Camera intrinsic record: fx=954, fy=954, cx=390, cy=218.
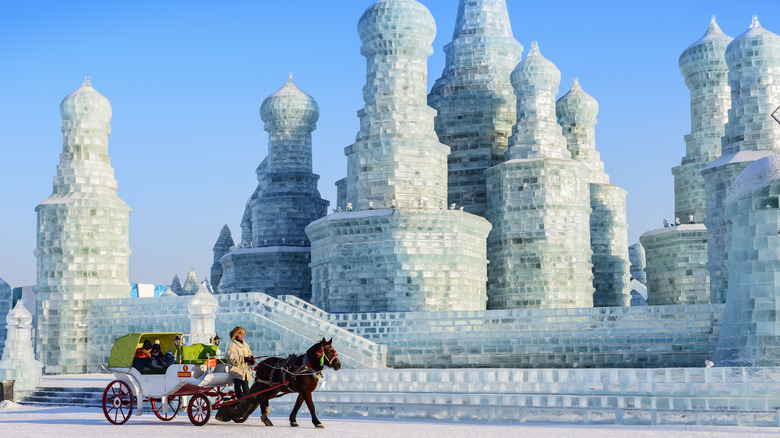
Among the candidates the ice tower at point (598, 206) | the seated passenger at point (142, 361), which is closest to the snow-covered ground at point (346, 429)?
the seated passenger at point (142, 361)

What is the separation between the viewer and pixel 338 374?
1792 cm

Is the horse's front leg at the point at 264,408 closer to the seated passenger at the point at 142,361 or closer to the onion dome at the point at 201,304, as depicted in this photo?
the seated passenger at the point at 142,361

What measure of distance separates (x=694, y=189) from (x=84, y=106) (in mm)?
25526

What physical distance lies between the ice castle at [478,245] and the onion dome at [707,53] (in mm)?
84

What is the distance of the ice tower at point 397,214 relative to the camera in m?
32.4

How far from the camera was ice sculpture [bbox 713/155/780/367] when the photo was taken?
18.8 meters

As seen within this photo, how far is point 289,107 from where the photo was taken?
42.2m

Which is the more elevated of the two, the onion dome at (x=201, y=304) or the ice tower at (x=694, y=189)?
the ice tower at (x=694, y=189)

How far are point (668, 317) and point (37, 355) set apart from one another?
2070 centimetres

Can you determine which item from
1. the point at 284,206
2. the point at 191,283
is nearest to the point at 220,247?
the point at 191,283

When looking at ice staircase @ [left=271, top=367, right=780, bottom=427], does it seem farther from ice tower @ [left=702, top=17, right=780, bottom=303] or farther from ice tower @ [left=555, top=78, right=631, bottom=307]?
ice tower @ [left=555, top=78, right=631, bottom=307]

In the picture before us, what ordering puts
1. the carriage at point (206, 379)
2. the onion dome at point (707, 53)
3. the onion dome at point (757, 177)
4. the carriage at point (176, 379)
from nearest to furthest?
the carriage at point (206, 379) < the carriage at point (176, 379) < the onion dome at point (757, 177) < the onion dome at point (707, 53)

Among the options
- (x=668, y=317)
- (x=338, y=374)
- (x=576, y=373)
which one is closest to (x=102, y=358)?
(x=338, y=374)

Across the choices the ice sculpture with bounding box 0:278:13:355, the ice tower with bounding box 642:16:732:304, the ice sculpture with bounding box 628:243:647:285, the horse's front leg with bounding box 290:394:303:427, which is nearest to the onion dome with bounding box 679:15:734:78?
the ice tower with bounding box 642:16:732:304
